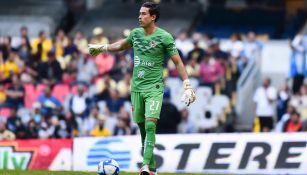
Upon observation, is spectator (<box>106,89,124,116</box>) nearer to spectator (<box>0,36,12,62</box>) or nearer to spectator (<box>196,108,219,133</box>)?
spectator (<box>196,108,219,133</box>)

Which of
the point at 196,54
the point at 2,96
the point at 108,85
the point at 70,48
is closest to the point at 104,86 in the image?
the point at 108,85

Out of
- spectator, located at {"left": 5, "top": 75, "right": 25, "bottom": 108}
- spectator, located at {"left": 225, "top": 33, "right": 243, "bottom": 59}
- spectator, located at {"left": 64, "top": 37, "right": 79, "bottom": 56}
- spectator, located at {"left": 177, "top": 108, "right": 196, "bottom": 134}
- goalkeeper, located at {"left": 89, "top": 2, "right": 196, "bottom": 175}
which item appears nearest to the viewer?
goalkeeper, located at {"left": 89, "top": 2, "right": 196, "bottom": 175}

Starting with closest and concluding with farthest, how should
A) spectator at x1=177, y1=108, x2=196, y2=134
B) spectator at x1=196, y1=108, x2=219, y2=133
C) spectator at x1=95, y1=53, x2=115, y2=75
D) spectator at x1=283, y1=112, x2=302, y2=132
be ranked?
spectator at x1=283, y1=112, x2=302, y2=132
spectator at x1=177, y1=108, x2=196, y2=134
spectator at x1=196, y1=108, x2=219, y2=133
spectator at x1=95, y1=53, x2=115, y2=75

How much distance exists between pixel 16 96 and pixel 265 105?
643 centimetres

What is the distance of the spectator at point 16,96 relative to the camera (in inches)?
1156

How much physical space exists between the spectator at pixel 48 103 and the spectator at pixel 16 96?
0.56 m

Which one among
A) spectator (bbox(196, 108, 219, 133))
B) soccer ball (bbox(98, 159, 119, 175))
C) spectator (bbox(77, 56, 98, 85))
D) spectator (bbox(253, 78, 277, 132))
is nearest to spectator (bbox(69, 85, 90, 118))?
spectator (bbox(77, 56, 98, 85))

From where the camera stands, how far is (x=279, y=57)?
30.6 metres

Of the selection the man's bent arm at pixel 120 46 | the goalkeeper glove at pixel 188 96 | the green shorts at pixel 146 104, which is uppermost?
the man's bent arm at pixel 120 46

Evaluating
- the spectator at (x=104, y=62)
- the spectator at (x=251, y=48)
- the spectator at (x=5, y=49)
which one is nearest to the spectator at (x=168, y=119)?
the spectator at (x=104, y=62)

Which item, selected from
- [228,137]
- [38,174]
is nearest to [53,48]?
[228,137]

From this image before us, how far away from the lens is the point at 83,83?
29.6 metres

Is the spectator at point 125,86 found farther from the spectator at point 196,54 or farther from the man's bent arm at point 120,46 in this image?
the man's bent arm at point 120,46

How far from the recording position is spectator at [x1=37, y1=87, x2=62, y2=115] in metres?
28.6
